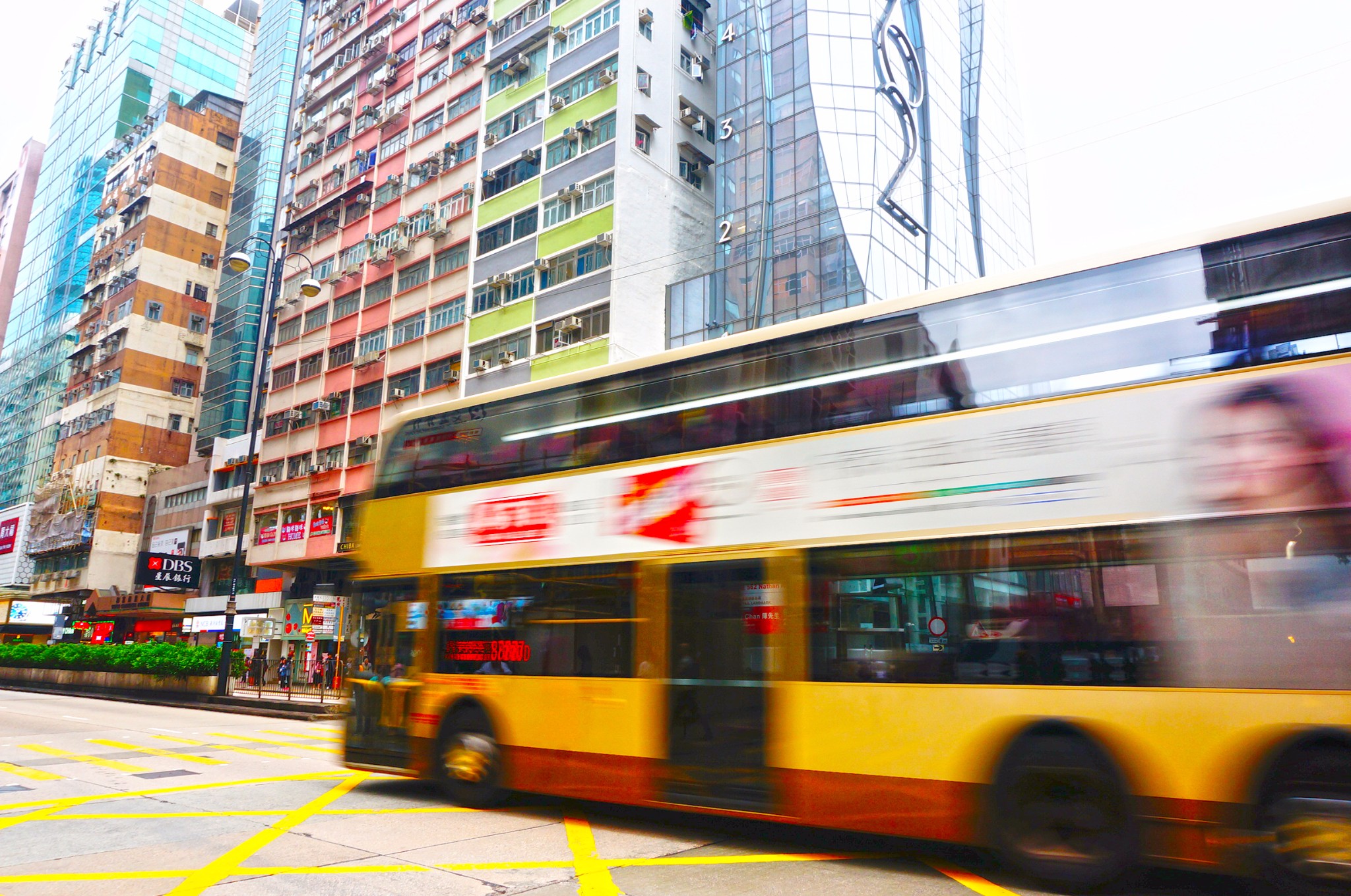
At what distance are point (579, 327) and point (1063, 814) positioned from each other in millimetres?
25834

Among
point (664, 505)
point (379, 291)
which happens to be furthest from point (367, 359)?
point (664, 505)

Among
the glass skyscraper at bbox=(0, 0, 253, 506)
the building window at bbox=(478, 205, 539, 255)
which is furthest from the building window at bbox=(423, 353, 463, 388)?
the glass skyscraper at bbox=(0, 0, 253, 506)

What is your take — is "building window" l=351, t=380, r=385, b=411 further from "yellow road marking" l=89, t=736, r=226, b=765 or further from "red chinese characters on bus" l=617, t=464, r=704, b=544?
"red chinese characters on bus" l=617, t=464, r=704, b=544

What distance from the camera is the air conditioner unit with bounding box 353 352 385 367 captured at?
124 ft

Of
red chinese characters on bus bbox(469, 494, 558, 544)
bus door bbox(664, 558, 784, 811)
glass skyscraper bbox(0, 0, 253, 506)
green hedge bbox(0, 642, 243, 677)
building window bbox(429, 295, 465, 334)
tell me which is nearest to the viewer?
bus door bbox(664, 558, 784, 811)

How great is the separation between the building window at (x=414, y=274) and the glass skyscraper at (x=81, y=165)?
133 ft

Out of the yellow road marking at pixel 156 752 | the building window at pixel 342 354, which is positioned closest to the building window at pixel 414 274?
the building window at pixel 342 354

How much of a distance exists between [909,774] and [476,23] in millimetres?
39676

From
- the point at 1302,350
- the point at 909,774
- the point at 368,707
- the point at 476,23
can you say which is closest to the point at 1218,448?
the point at 1302,350

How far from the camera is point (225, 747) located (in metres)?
13.6

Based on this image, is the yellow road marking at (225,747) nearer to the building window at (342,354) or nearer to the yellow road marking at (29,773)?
the yellow road marking at (29,773)

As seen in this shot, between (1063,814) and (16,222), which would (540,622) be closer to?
(1063,814)

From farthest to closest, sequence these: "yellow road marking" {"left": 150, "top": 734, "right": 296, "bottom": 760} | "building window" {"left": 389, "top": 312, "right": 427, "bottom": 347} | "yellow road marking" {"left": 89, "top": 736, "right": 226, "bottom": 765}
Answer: "building window" {"left": 389, "top": 312, "right": 427, "bottom": 347} → "yellow road marking" {"left": 150, "top": 734, "right": 296, "bottom": 760} → "yellow road marking" {"left": 89, "top": 736, "right": 226, "bottom": 765}

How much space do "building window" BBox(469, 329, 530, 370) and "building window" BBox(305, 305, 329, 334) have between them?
39.6 feet
